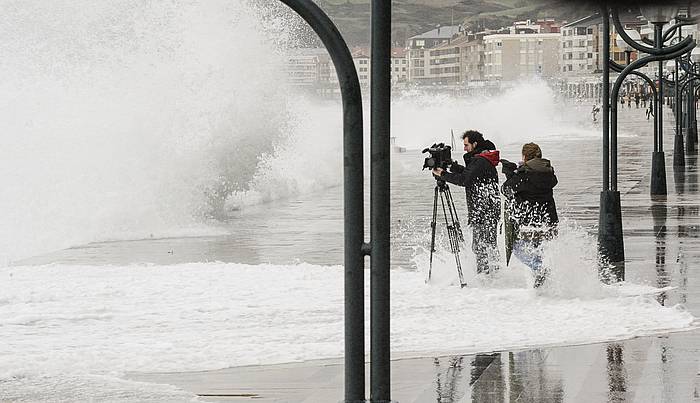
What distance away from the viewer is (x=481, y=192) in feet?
37.8

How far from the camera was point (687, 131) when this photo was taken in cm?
3984

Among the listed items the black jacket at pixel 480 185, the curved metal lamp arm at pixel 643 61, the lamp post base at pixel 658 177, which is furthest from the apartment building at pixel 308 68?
the black jacket at pixel 480 185

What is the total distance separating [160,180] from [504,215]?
11965mm

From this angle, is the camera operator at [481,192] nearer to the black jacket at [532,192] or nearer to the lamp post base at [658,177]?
the black jacket at [532,192]

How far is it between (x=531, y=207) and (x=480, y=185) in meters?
0.62

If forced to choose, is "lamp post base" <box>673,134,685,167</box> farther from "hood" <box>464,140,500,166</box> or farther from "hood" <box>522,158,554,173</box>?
"hood" <box>522,158,554,173</box>

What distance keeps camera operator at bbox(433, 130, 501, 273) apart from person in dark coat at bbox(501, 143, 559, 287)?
0.97 feet

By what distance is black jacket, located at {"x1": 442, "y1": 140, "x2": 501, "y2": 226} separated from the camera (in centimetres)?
1155

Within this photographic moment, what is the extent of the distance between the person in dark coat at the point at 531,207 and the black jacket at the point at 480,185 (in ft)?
0.91

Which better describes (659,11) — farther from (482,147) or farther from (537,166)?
(482,147)

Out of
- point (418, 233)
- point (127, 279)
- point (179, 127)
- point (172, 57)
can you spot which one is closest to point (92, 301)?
point (127, 279)

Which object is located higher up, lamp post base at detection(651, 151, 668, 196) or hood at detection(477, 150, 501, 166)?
hood at detection(477, 150, 501, 166)

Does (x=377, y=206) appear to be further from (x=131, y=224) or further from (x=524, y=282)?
(x=131, y=224)

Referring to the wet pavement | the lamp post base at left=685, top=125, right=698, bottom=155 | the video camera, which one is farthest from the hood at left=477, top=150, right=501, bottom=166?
the lamp post base at left=685, top=125, right=698, bottom=155
